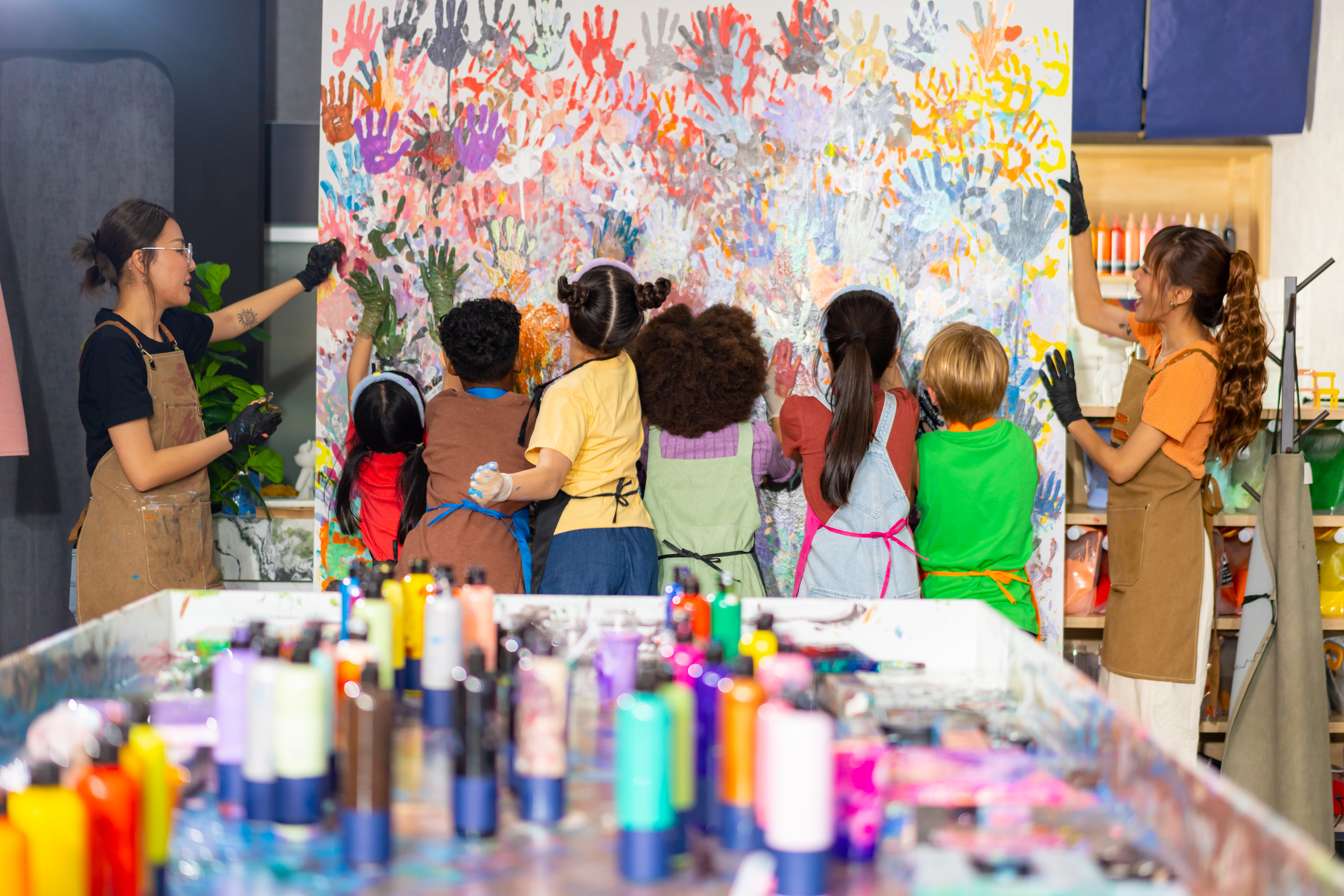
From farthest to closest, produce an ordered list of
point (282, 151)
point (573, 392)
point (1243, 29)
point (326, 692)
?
point (282, 151) → point (1243, 29) → point (573, 392) → point (326, 692)

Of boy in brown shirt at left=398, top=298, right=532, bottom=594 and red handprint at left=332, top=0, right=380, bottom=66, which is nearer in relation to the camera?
boy in brown shirt at left=398, top=298, right=532, bottom=594

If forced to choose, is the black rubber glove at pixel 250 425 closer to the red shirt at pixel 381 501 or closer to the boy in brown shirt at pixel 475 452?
the red shirt at pixel 381 501

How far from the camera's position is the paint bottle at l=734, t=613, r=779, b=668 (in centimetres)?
146

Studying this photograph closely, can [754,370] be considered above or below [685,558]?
above

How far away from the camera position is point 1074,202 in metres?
2.98

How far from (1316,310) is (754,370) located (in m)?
2.60

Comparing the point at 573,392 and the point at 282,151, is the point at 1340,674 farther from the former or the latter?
the point at 282,151

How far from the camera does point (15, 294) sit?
356 cm

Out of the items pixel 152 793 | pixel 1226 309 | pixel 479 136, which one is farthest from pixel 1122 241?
pixel 152 793

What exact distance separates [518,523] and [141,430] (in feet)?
3.18

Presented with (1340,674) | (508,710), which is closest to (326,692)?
(508,710)

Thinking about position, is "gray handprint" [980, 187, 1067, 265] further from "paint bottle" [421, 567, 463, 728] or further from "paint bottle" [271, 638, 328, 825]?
"paint bottle" [271, 638, 328, 825]

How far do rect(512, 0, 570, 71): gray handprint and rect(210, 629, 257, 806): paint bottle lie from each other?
91.0 inches

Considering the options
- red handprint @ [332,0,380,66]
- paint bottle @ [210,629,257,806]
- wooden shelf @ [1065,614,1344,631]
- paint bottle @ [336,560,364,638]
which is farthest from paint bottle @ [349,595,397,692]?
wooden shelf @ [1065,614,1344,631]
